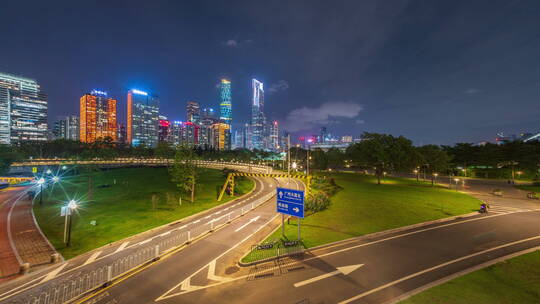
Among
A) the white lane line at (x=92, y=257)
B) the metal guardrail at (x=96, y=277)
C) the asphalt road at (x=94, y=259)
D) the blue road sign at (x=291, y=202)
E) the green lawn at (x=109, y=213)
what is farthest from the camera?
the green lawn at (x=109, y=213)

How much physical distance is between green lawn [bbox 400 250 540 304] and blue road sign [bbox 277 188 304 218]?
8.22 meters

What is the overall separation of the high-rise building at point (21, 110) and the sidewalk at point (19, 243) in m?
218

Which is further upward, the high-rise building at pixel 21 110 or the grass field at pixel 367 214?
the high-rise building at pixel 21 110

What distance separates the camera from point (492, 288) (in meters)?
11.2

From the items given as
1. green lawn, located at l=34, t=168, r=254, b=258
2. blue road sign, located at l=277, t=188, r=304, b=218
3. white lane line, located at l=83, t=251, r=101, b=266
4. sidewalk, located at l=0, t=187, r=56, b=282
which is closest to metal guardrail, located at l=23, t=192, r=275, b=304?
white lane line, located at l=83, t=251, r=101, b=266

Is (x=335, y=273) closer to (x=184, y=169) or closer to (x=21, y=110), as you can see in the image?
(x=184, y=169)

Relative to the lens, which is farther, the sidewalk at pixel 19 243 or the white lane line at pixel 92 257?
the white lane line at pixel 92 257

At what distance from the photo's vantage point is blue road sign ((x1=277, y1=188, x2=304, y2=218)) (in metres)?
16.4

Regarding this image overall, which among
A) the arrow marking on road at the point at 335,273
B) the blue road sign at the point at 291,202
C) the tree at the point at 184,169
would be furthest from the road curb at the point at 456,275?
the tree at the point at 184,169

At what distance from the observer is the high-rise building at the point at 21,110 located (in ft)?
546

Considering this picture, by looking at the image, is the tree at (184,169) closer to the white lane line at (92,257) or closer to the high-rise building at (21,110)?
the white lane line at (92,257)

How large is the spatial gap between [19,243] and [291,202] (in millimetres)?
24291

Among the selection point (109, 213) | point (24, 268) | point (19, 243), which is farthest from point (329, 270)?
point (109, 213)

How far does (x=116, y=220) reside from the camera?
76.8 feet
